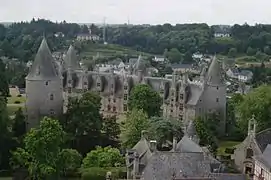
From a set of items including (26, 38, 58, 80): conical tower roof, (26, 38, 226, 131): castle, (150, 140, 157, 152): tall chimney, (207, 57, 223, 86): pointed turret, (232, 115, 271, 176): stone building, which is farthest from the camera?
(207, 57, 223, 86): pointed turret

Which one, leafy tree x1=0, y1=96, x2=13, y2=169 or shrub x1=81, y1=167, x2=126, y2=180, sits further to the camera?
leafy tree x1=0, y1=96, x2=13, y2=169

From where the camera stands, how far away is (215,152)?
61438mm

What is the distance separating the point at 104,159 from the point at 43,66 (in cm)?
1724

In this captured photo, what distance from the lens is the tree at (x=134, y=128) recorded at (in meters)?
58.5

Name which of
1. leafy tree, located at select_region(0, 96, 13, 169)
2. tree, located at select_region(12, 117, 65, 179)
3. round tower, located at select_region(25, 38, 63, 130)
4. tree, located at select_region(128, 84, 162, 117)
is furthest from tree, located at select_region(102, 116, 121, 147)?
tree, located at select_region(12, 117, 65, 179)

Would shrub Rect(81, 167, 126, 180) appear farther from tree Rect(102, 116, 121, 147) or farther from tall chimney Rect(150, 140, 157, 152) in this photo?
tree Rect(102, 116, 121, 147)

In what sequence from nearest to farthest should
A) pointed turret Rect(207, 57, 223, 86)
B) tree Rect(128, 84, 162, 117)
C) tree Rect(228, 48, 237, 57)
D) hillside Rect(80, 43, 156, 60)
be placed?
tree Rect(128, 84, 162, 117), pointed turret Rect(207, 57, 223, 86), hillside Rect(80, 43, 156, 60), tree Rect(228, 48, 237, 57)

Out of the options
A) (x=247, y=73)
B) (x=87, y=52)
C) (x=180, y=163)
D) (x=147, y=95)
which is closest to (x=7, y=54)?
(x=87, y=52)

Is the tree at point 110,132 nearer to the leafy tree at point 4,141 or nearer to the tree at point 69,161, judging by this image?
the tree at point 69,161

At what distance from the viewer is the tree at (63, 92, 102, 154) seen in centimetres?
6162

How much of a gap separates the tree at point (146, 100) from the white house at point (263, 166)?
26.0m

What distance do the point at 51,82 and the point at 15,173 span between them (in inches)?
563

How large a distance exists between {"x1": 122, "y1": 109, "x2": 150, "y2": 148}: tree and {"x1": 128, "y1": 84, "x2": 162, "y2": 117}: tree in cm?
812

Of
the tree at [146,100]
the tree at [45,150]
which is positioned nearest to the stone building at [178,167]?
the tree at [45,150]
